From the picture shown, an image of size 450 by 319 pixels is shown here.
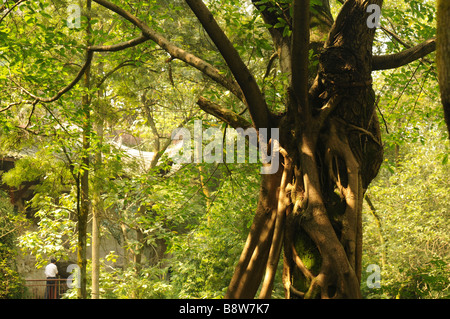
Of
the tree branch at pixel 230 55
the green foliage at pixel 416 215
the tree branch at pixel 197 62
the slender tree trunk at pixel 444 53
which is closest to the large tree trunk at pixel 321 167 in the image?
the tree branch at pixel 230 55

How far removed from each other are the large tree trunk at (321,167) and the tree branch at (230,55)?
0.28 metres

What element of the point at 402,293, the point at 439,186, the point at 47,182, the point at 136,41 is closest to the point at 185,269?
the point at 47,182

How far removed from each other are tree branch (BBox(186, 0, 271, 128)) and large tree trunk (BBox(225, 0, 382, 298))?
28 centimetres

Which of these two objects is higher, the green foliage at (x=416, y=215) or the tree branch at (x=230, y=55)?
the tree branch at (x=230, y=55)

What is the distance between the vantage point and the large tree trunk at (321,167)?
3283 millimetres

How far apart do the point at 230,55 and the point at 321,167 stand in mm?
1125

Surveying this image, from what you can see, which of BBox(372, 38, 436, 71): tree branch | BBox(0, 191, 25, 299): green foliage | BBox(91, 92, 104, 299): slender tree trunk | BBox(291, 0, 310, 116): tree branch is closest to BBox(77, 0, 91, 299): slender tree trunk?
BBox(91, 92, 104, 299): slender tree trunk

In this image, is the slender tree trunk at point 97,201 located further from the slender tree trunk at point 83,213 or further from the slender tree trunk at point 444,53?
the slender tree trunk at point 444,53

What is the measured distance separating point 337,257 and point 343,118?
1154 millimetres

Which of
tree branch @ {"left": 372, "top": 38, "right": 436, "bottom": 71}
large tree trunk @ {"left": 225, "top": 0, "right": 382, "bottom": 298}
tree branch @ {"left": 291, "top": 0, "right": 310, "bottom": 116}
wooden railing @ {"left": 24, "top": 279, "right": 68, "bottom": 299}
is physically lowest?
wooden railing @ {"left": 24, "top": 279, "right": 68, "bottom": 299}

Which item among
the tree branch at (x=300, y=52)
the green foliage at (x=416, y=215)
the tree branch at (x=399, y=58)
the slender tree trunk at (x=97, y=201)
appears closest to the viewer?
the tree branch at (x=300, y=52)

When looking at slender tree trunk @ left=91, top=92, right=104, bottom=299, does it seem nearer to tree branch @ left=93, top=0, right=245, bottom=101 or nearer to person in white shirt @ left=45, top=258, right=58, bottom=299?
tree branch @ left=93, top=0, right=245, bottom=101

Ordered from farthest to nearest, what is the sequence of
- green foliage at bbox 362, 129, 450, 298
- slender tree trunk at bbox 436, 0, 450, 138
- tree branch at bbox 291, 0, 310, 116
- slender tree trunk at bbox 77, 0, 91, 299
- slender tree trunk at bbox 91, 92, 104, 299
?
green foliage at bbox 362, 129, 450, 298
slender tree trunk at bbox 91, 92, 104, 299
slender tree trunk at bbox 77, 0, 91, 299
tree branch at bbox 291, 0, 310, 116
slender tree trunk at bbox 436, 0, 450, 138

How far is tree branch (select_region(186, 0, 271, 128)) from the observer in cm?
342
